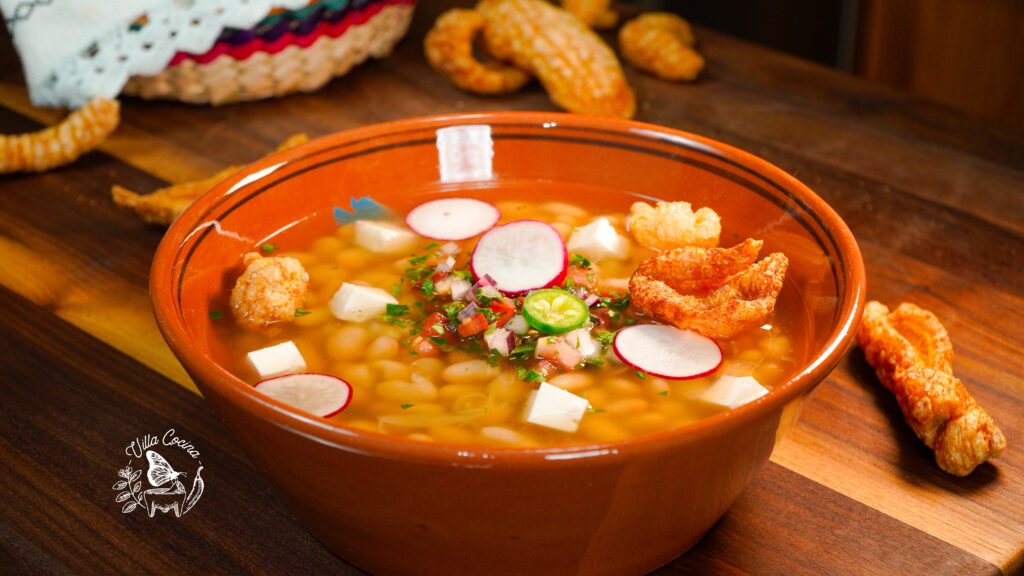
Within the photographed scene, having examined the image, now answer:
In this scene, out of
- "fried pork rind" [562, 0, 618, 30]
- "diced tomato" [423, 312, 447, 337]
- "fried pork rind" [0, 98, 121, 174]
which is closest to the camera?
"diced tomato" [423, 312, 447, 337]

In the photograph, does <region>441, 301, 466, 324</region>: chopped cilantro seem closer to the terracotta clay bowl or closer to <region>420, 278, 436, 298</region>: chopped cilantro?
<region>420, 278, 436, 298</region>: chopped cilantro

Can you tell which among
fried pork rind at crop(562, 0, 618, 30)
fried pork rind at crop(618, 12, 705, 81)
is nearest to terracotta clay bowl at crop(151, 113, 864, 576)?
fried pork rind at crop(618, 12, 705, 81)

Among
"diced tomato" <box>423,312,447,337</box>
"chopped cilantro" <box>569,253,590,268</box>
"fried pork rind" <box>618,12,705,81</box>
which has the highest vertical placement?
"diced tomato" <box>423,312,447,337</box>

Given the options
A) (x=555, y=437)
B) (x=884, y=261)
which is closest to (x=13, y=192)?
(x=555, y=437)

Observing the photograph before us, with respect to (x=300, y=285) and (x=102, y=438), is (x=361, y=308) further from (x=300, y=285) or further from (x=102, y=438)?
(x=102, y=438)

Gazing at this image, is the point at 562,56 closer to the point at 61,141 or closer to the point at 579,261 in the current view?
the point at 579,261

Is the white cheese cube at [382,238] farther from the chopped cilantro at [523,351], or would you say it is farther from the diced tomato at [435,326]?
the chopped cilantro at [523,351]

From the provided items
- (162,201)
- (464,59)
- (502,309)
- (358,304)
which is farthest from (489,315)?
(464,59)
